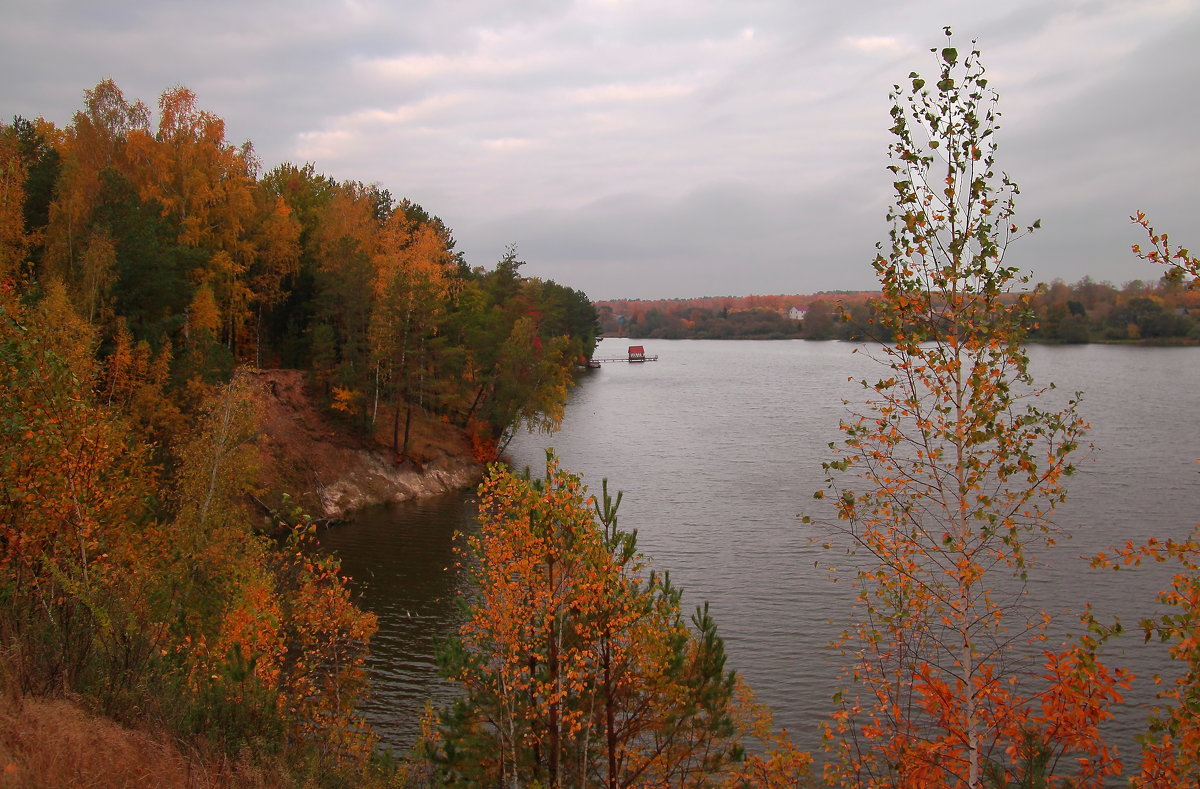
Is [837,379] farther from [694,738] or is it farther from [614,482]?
[694,738]

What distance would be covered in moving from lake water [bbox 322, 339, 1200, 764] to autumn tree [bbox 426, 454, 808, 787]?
65.5 inches

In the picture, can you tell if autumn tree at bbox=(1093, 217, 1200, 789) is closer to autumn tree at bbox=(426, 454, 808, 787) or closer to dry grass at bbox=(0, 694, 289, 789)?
autumn tree at bbox=(426, 454, 808, 787)

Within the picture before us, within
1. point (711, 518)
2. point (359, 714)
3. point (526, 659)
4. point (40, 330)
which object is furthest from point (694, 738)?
point (711, 518)

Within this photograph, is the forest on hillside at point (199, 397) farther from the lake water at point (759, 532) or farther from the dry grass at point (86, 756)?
the lake water at point (759, 532)

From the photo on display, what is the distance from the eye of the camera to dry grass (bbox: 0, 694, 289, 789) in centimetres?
702

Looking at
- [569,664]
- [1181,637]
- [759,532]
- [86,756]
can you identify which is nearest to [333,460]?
A: [759,532]

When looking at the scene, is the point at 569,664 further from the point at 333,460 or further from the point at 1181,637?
the point at 333,460

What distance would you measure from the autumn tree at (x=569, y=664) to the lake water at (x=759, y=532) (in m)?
1.66

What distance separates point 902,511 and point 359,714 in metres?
14.4

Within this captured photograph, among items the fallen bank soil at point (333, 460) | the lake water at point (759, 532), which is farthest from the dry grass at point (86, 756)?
the fallen bank soil at point (333, 460)

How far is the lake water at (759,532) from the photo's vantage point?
2106cm

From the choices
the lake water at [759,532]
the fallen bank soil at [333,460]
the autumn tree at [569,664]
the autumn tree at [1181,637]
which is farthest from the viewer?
the fallen bank soil at [333,460]

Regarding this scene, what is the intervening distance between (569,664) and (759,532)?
21672mm

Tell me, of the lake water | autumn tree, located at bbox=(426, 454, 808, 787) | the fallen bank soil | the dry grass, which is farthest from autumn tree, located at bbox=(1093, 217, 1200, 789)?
the fallen bank soil
